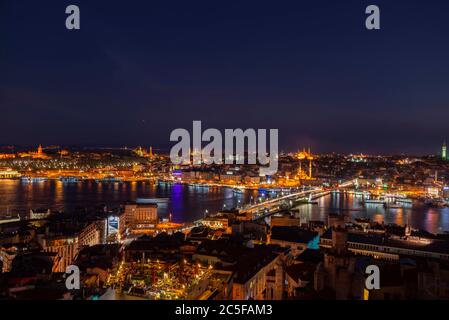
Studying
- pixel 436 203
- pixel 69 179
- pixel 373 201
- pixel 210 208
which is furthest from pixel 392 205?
pixel 69 179

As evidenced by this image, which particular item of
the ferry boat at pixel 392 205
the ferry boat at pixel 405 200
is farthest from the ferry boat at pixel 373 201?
the ferry boat at pixel 405 200

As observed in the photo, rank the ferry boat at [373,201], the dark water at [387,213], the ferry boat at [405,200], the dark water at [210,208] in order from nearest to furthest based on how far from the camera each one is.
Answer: the dark water at [387,213], the dark water at [210,208], the ferry boat at [373,201], the ferry boat at [405,200]

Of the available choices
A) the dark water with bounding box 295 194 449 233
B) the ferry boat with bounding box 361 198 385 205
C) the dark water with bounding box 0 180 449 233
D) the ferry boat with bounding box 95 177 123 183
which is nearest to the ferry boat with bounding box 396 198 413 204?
the dark water with bounding box 295 194 449 233

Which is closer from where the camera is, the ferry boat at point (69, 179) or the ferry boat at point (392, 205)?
the ferry boat at point (392, 205)

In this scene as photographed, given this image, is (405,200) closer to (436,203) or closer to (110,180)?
(436,203)

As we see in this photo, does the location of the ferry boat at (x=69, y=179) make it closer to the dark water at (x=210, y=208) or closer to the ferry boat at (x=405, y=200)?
the dark water at (x=210, y=208)

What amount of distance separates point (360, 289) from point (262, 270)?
1.80m

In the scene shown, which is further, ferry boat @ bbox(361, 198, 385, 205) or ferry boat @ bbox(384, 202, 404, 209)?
ferry boat @ bbox(361, 198, 385, 205)

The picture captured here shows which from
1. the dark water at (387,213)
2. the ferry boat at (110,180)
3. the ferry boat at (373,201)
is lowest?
the dark water at (387,213)

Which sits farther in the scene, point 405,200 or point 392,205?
point 405,200

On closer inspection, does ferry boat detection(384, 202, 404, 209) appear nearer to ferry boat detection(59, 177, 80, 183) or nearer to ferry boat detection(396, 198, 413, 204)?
ferry boat detection(396, 198, 413, 204)

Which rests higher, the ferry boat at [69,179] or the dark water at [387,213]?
the ferry boat at [69,179]
